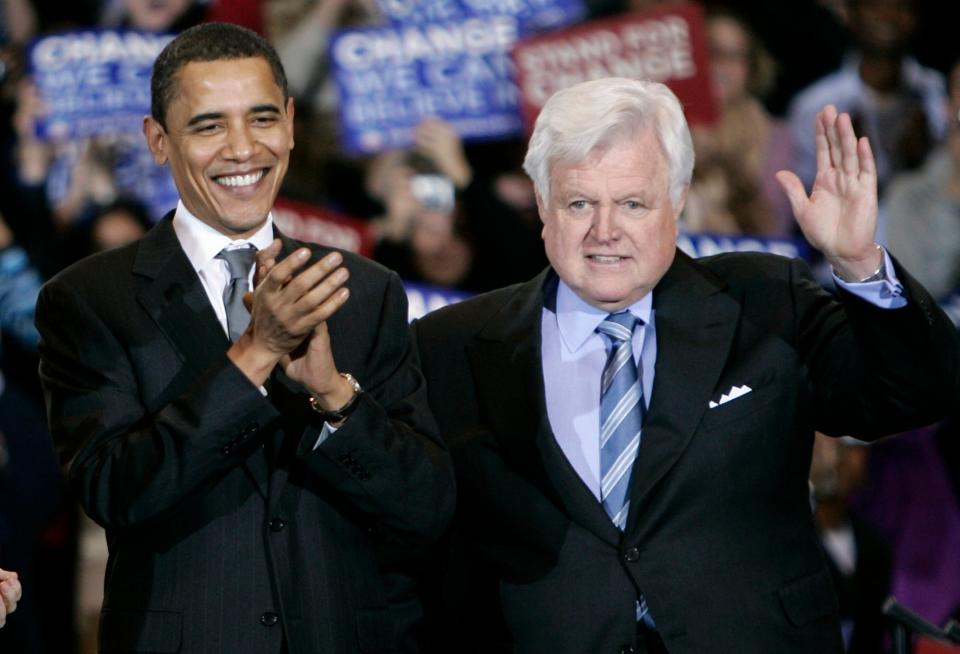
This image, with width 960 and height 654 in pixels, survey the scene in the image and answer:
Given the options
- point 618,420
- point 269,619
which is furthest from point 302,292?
point 618,420

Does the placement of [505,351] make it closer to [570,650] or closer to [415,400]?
[415,400]

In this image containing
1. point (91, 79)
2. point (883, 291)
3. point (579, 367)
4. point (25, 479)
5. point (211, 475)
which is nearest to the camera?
point (211, 475)

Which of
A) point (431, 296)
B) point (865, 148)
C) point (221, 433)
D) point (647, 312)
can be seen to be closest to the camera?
point (221, 433)

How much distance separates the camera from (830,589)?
7.84 feet

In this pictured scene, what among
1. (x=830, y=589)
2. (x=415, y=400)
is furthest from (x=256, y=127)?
(x=830, y=589)

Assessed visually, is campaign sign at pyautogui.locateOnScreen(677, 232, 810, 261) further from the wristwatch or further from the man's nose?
the wristwatch

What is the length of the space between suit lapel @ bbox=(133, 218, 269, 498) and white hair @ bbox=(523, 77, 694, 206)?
0.57 m

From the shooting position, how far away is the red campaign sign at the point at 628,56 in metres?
4.87

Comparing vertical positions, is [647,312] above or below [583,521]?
above

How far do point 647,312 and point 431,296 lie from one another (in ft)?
8.82

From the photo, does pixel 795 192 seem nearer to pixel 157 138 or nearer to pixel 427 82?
pixel 157 138

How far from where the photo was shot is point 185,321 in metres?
2.22

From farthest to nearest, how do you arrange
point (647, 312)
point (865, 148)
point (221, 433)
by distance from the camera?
point (647, 312) → point (865, 148) → point (221, 433)

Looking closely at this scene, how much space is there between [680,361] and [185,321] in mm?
753
